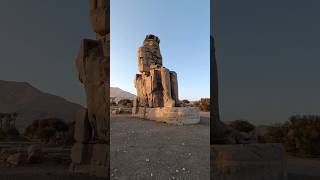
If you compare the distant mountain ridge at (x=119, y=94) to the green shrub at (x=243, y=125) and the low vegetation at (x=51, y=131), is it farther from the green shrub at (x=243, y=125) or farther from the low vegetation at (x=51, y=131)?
the low vegetation at (x=51, y=131)

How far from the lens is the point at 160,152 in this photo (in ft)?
16.4

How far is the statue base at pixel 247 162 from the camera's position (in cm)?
669

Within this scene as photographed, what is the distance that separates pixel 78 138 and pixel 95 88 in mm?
1093

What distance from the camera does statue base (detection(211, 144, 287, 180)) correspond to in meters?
6.69

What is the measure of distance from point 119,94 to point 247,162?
258cm

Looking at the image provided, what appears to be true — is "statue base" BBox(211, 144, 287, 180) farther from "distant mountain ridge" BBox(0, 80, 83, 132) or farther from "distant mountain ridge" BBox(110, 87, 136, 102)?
"distant mountain ridge" BBox(0, 80, 83, 132)

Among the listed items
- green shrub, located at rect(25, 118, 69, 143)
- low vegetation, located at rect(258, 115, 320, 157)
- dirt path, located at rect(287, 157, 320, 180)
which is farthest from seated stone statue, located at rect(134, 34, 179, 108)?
green shrub, located at rect(25, 118, 69, 143)

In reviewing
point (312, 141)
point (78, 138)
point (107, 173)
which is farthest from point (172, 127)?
point (312, 141)

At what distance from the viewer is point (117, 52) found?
16.6 ft

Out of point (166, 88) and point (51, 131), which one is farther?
point (51, 131)

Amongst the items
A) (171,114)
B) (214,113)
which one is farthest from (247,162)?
(171,114)

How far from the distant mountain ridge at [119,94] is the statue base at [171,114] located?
0.80 feet

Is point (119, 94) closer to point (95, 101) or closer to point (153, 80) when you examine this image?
point (153, 80)

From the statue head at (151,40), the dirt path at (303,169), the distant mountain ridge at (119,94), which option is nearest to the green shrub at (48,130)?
the dirt path at (303,169)
